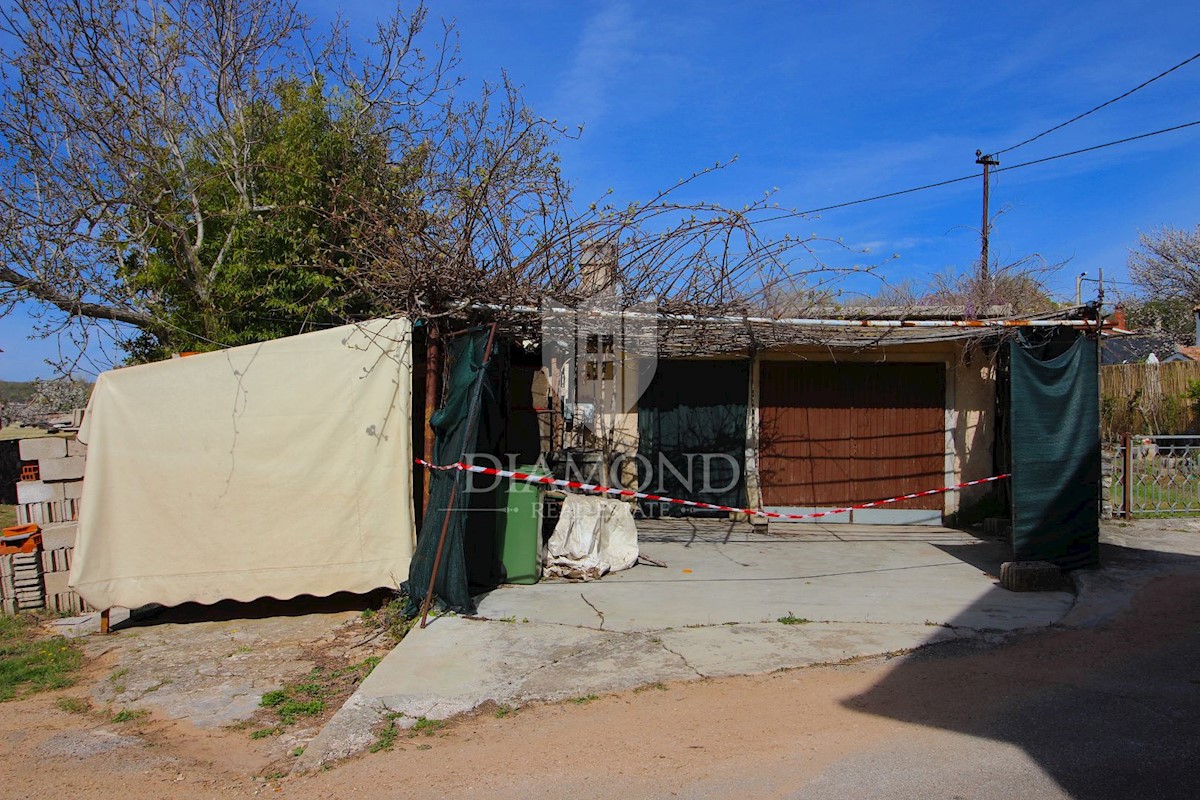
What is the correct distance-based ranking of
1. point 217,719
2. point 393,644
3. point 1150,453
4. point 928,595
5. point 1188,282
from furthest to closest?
1. point 1188,282
2. point 1150,453
3. point 928,595
4. point 393,644
5. point 217,719

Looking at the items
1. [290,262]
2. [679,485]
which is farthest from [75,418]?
[679,485]

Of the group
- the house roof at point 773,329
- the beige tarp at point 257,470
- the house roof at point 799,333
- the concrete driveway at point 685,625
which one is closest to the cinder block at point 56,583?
the beige tarp at point 257,470

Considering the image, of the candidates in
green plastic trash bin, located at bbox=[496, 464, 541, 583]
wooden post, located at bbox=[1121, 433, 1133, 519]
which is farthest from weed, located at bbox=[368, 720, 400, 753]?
wooden post, located at bbox=[1121, 433, 1133, 519]

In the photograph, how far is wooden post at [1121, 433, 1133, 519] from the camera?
1010 cm

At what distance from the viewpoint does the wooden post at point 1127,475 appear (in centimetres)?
1010

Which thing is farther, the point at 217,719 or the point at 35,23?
the point at 35,23

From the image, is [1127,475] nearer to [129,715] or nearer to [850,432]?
[850,432]

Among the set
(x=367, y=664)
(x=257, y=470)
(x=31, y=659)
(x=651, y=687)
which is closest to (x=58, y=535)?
(x=31, y=659)

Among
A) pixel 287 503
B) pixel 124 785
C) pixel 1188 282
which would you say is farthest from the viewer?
pixel 1188 282

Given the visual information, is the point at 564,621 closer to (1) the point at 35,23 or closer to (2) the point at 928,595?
(2) the point at 928,595

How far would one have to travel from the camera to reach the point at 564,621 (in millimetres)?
6285

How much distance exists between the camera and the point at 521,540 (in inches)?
293

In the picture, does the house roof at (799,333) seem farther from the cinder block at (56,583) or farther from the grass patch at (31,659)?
the cinder block at (56,583)

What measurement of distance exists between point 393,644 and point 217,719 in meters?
1.45
